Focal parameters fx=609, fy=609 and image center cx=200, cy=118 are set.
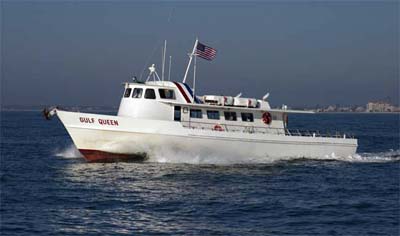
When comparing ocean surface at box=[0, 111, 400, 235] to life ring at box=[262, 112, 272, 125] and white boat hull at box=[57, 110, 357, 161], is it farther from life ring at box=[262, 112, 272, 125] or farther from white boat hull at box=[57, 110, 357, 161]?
life ring at box=[262, 112, 272, 125]

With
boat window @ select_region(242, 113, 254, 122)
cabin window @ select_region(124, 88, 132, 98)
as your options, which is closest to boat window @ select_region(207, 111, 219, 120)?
boat window @ select_region(242, 113, 254, 122)

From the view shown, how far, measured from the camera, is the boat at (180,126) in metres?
33.1

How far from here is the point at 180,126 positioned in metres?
33.8

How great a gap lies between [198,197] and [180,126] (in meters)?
9.86

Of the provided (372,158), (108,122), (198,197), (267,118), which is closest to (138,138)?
(108,122)

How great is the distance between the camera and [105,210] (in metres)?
21.7

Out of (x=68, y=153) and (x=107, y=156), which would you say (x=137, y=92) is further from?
(x=68, y=153)

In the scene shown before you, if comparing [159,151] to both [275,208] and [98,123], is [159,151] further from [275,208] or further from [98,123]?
[275,208]

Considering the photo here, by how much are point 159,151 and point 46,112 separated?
272 inches

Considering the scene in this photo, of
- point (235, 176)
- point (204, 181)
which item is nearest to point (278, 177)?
point (235, 176)

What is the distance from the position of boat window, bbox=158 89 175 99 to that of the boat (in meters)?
0.01

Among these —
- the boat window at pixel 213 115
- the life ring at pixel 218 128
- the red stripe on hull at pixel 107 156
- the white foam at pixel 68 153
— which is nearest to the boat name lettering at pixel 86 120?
the red stripe on hull at pixel 107 156

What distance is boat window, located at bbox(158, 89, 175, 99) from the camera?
3462 cm

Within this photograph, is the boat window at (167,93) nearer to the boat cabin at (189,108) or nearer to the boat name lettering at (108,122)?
the boat cabin at (189,108)
